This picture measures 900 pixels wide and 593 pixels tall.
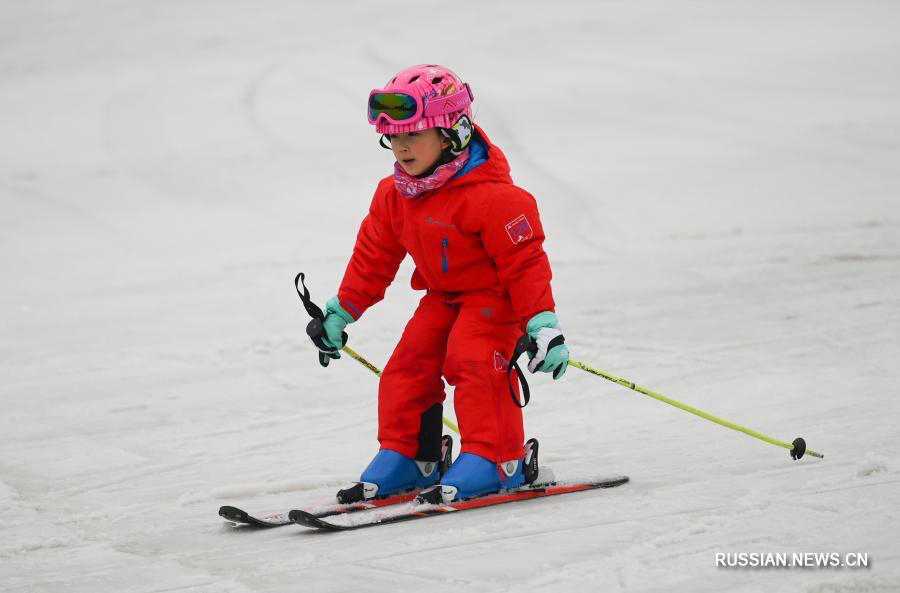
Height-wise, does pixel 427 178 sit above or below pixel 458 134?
below

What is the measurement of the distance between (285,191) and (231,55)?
19.6 ft

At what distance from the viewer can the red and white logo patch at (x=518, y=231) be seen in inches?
157

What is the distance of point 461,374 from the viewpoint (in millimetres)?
4059

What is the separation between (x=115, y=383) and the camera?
6.33 metres

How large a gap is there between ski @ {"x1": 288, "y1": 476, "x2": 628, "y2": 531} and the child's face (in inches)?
47.5

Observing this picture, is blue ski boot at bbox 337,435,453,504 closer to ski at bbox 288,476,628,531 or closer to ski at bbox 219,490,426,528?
ski at bbox 219,490,426,528

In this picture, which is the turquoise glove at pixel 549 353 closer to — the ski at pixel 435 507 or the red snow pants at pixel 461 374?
the red snow pants at pixel 461 374

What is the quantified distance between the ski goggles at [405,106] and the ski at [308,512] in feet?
4.60

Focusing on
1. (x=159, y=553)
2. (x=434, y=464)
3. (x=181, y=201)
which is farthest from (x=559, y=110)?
(x=159, y=553)

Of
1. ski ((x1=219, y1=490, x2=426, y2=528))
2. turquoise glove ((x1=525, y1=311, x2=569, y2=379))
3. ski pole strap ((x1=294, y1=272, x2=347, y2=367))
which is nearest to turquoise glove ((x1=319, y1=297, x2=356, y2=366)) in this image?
ski pole strap ((x1=294, y1=272, x2=347, y2=367))

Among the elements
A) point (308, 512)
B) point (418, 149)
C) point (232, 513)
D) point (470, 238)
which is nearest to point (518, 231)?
point (470, 238)

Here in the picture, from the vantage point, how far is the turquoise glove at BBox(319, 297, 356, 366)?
4.29 metres

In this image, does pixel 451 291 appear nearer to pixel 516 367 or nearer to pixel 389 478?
pixel 516 367

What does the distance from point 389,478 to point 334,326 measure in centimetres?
62
